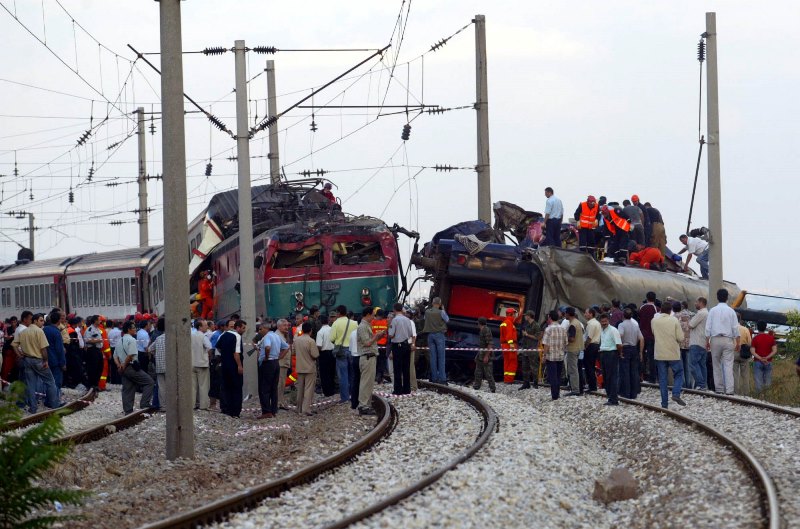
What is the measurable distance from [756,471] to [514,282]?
1379 cm

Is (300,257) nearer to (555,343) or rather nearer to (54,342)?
(54,342)

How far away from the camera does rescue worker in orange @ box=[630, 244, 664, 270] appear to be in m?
27.2

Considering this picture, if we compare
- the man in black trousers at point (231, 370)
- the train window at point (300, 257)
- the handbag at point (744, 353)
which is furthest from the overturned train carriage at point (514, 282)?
the man in black trousers at point (231, 370)

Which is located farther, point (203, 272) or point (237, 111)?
point (203, 272)

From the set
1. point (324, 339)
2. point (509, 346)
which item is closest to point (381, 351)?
point (509, 346)

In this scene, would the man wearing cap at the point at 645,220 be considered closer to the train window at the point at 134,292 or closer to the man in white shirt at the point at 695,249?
the man in white shirt at the point at 695,249

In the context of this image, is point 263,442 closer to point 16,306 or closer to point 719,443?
point 719,443

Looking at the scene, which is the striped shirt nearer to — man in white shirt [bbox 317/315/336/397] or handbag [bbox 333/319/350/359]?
handbag [bbox 333/319/350/359]

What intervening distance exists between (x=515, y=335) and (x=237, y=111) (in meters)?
6.98

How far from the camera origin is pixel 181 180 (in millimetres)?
14977

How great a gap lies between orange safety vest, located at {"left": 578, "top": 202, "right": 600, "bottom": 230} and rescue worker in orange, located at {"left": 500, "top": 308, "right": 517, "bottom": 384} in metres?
3.70

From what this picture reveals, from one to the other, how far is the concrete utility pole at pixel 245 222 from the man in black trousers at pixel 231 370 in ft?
9.61

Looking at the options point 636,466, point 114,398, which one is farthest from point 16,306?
point 636,466

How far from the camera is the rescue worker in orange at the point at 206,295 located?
29625 millimetres
